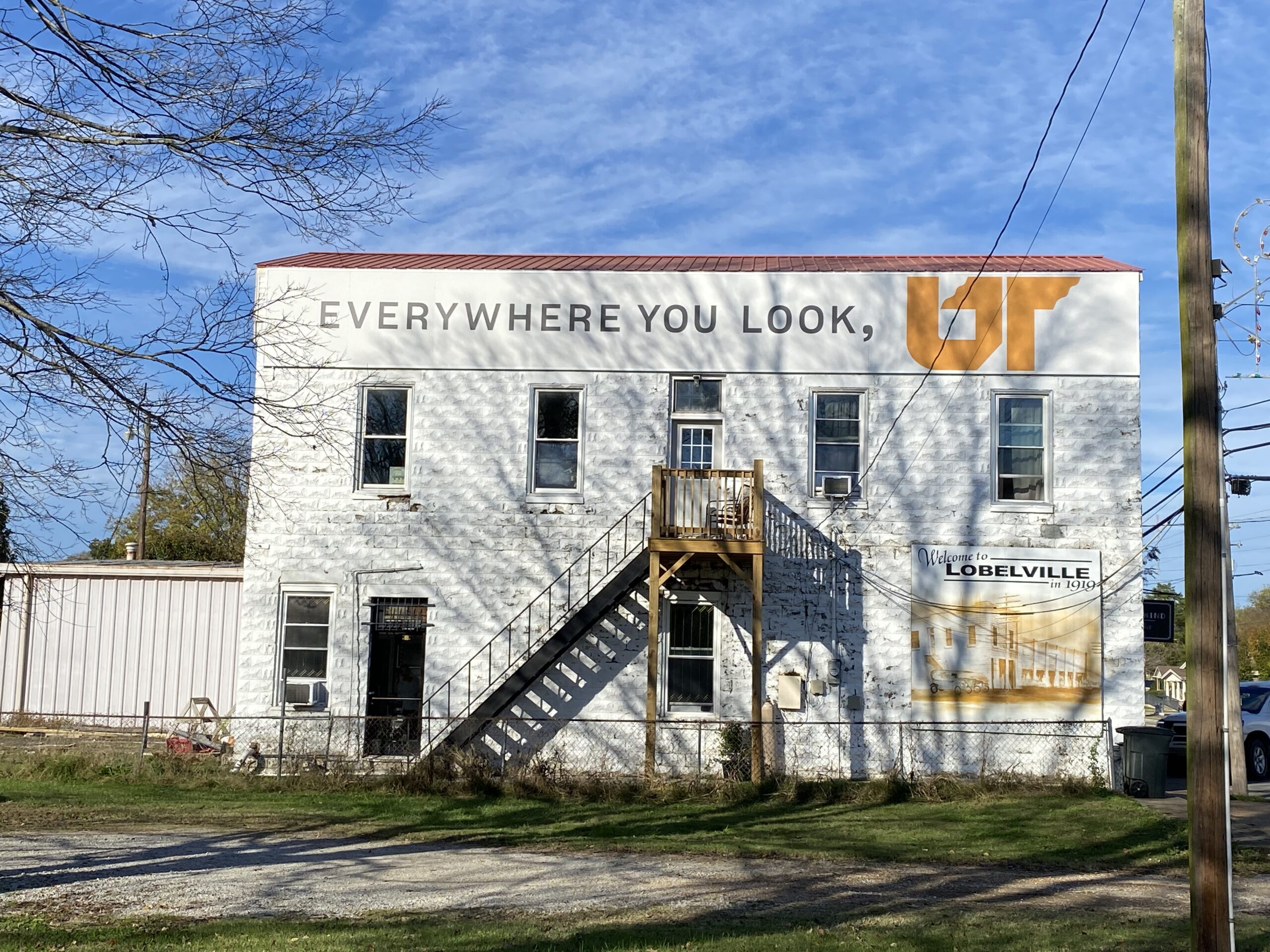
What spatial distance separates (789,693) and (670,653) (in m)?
2.00

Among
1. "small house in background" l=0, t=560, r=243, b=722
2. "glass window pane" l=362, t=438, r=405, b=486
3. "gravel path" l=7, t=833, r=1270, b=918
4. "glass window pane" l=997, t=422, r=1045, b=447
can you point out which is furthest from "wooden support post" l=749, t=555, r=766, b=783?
"small house in background" l=0, t=560, r=243, b=722

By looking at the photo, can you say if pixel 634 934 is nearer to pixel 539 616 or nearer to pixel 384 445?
pixel 539 616

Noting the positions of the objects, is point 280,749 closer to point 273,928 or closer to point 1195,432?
point 273,928

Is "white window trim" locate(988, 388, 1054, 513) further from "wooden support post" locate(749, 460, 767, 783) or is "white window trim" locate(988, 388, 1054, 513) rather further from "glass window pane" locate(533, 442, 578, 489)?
"glass window pane" locate(533, 442, 578, 489)

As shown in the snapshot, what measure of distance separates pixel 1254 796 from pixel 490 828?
12.1 metres

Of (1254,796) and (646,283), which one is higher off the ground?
(646,283)

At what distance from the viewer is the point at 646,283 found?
67.6 feet

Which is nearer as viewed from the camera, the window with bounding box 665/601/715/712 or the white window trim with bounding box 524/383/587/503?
the window with bounding box 665/601/715/712

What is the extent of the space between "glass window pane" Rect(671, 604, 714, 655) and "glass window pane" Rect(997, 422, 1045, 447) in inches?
217

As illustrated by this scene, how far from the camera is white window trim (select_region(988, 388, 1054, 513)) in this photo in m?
19.8

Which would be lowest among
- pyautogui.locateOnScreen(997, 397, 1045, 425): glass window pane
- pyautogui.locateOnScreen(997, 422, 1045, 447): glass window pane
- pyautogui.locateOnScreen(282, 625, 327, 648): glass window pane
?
pyautogui.locateOnScreen(282, 625, 327, 648): glass window pane

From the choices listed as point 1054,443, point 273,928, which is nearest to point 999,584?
point 1054,443

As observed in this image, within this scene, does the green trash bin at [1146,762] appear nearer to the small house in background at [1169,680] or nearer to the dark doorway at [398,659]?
the dark doorway at [398,659]

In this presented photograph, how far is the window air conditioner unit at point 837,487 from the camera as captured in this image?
20.0 meters
